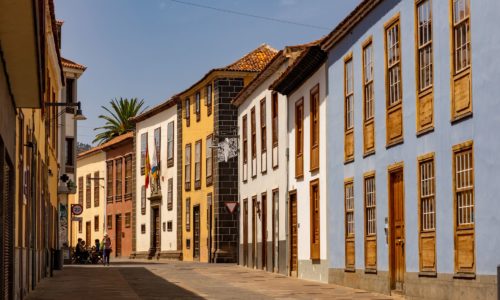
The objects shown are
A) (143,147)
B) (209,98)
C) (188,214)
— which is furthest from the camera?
(143,147)

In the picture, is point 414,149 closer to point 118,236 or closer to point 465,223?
point 465,223

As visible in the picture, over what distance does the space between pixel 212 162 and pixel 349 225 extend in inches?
1008

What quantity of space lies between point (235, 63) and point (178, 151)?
9268mm

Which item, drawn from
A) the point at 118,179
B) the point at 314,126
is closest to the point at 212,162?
the point at 314,126

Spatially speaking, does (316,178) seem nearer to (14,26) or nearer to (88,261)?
(14,26)

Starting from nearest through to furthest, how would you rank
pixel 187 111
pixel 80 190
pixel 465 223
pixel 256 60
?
pixel 465 223 → pixel 256 60 → pixel 187 111 → pixel 80 190

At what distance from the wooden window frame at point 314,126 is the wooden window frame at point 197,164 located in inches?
936

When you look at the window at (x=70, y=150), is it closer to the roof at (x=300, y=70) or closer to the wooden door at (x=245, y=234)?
the wooden door at (x=245, y=234)

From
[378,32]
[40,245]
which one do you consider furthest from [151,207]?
[378,32]

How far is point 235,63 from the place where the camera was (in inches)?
2012

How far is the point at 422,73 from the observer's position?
20500 millimetres

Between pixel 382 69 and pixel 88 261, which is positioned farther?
pixel 88 261

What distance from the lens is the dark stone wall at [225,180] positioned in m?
50.1

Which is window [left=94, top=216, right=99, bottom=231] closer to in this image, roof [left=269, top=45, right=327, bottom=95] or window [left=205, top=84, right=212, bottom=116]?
window [left=205, top=84, right=212, bottom=116]
